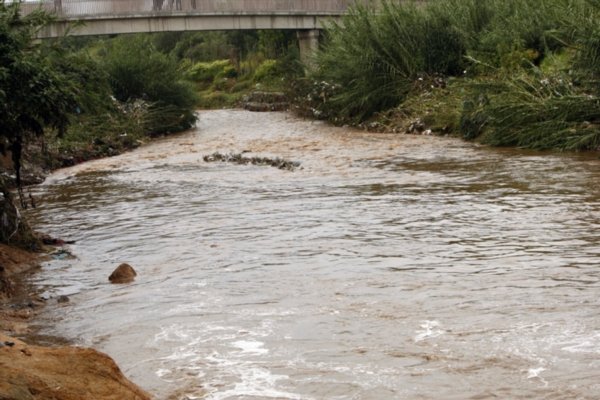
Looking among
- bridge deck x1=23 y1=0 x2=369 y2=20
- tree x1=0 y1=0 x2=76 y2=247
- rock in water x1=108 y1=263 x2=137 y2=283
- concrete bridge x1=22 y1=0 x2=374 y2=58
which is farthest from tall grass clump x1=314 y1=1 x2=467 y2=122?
rock in water x1=108 y1=263 x2=137 y2=283

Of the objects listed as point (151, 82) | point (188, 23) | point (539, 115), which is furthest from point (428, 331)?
point (188, 23)

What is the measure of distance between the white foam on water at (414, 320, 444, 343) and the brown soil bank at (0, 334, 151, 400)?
7.81 ft

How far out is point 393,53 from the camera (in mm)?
30656

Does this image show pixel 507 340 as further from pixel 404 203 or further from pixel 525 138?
pixel 525 138

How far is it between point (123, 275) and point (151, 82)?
2482cm

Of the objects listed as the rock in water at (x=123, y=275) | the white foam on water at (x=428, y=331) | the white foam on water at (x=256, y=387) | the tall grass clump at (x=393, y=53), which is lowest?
the rock in water at (x=123, y=275)

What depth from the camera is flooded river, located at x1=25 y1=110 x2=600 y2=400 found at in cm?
708

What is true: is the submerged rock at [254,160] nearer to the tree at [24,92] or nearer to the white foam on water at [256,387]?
the tree at [24,92]

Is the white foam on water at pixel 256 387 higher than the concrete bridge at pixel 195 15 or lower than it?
lower

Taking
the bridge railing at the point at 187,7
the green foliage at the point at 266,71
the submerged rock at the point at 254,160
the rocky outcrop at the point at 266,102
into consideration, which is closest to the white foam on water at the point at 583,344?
the submerged rock at the point at 254,160

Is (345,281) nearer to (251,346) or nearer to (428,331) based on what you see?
(428,331)

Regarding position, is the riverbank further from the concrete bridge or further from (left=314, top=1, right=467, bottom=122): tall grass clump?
the concrete bridge

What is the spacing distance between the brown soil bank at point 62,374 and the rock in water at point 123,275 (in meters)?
4.03

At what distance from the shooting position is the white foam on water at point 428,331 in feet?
25.9
